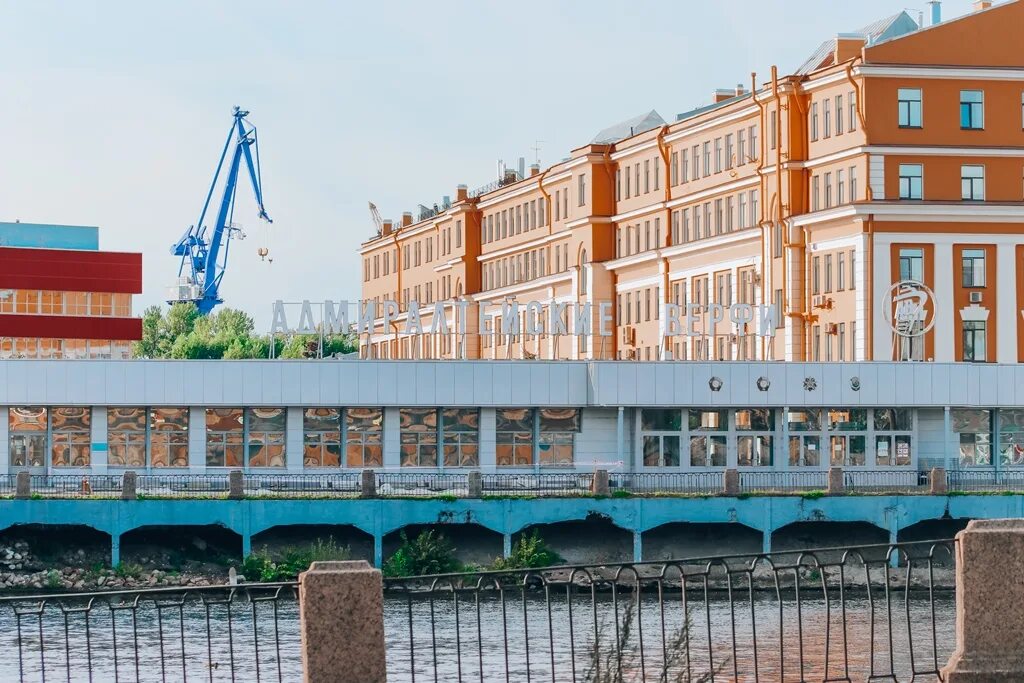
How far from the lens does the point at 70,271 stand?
4560 inches

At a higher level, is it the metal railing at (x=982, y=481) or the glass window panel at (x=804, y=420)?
the glass window panel at (x=804, y=420)

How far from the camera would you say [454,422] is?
73.7 m

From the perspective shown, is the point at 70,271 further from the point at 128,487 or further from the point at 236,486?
the point at 236,486

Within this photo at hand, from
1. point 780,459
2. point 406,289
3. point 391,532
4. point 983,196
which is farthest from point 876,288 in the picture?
point 406,289

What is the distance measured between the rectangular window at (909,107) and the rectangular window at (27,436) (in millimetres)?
40009

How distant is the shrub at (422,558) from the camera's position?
63.3 meters

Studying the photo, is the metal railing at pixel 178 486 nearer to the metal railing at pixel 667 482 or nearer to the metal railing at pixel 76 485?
the metal railing at pixel 76 485

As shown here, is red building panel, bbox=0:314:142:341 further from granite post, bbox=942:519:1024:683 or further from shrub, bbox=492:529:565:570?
granite post, bbox=942:519:1024:683

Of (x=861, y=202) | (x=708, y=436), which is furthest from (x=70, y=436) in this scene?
(x=861, y=202)

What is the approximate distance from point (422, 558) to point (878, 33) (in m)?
45.3

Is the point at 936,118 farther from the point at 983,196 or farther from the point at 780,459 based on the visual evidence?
the point at 780,459

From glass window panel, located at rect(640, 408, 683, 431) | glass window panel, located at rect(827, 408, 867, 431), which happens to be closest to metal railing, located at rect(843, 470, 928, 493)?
glass window panel, located at rect(827, 408, 867, 431)

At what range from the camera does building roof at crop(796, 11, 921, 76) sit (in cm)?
9541

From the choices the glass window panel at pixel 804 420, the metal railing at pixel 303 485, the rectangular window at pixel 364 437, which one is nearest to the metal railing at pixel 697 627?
the metal railing at pixel 303 485
